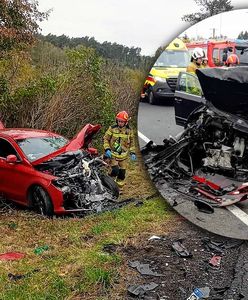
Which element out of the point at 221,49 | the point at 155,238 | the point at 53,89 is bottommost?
the point at 155,238

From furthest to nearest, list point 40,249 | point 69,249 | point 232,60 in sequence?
point 40,249 → point 69,249 → point 232,60

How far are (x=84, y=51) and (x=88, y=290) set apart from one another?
29.9 feet

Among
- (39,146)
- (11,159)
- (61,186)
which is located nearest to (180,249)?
(61,186)

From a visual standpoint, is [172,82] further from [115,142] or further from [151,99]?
[115,142]

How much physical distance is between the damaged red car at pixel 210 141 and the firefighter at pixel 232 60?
0.04 feet

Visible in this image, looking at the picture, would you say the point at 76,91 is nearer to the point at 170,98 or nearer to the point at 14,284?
the point at 14,284

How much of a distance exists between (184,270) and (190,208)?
9.87ft

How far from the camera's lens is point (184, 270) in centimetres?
391

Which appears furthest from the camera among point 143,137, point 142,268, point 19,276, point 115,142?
point 115,142

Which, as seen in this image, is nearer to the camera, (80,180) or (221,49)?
(221,49)

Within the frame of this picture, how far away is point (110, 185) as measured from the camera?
26.1 feet

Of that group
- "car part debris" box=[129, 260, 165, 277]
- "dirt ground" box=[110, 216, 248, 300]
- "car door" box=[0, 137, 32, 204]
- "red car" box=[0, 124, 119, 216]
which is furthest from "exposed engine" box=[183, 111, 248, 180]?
"car door" box=[0, 137, 32, 204]

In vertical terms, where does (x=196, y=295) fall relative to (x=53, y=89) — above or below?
below

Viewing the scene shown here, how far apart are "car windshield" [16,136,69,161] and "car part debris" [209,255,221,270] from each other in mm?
4487
